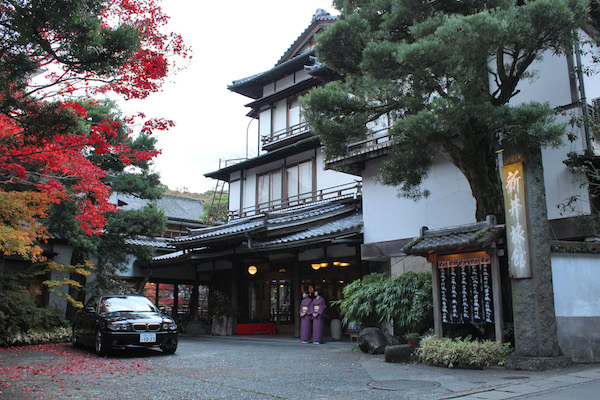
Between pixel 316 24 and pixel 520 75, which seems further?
pixel 316 24

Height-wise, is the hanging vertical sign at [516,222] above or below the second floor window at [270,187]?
Answer: below

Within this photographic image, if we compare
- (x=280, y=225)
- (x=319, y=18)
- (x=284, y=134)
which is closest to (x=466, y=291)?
(x=280, y=225)

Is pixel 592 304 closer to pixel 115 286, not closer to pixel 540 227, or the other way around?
pixel 540 227

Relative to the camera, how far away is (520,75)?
9945mm

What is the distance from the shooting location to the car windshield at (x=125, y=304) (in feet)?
40.9

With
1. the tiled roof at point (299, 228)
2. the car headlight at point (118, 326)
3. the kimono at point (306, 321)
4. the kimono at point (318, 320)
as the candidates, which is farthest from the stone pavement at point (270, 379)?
the tiled roof at point (299, 228)

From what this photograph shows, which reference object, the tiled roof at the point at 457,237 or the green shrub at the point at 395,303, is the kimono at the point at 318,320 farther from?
the tiled roof at the point at 457,237

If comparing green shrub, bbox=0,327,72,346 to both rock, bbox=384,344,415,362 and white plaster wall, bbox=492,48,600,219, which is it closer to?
rock, bbox=384,344,415,362

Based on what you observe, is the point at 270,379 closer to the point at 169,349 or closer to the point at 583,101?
the point at 169,349

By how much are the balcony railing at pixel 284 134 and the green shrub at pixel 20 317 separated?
1229 cm

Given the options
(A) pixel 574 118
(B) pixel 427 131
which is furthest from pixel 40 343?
(A) pixel 574 118

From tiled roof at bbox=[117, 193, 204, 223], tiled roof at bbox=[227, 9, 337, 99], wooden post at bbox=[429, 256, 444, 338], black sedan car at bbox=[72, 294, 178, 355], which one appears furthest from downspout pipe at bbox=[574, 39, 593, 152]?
tiled roof at bbox=[117, 193, 204, 223]

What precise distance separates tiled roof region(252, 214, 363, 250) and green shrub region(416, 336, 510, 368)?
611cm

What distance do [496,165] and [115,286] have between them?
15410mm
